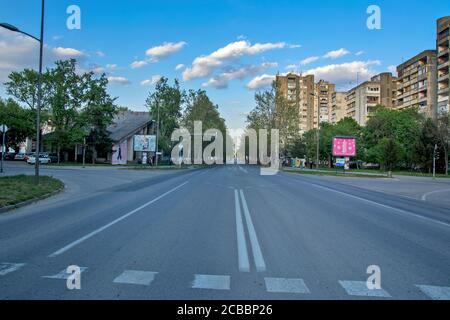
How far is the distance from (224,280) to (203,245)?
2.02 meters

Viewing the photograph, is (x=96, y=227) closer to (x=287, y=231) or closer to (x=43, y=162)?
(x=287, y=231)

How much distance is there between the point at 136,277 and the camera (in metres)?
5.11

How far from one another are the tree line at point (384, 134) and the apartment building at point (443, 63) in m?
6.28

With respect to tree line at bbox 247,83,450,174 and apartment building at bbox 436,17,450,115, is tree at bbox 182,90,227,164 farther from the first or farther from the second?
apartment building at bbox 436,17,450,115

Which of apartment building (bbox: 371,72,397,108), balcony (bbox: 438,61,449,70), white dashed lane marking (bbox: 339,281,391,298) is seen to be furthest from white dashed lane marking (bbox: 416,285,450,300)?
apartment building (bbox: 371,72,397,108)

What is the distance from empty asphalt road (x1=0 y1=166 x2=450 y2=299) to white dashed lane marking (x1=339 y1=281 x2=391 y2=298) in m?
0.01

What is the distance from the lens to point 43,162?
5322 cm

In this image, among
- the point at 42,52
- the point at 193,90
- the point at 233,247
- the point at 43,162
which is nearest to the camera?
the point at 233,247

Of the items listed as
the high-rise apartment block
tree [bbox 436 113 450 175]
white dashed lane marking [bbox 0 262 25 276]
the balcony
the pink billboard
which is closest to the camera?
white dashed lane marking [bbox 0 262 25 276]

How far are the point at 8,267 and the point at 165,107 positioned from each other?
58.4 meters

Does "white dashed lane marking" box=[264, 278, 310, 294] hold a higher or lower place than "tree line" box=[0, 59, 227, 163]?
lower

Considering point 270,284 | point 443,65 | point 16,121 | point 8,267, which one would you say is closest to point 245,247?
point 270,284

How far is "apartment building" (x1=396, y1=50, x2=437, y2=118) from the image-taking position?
256ft
